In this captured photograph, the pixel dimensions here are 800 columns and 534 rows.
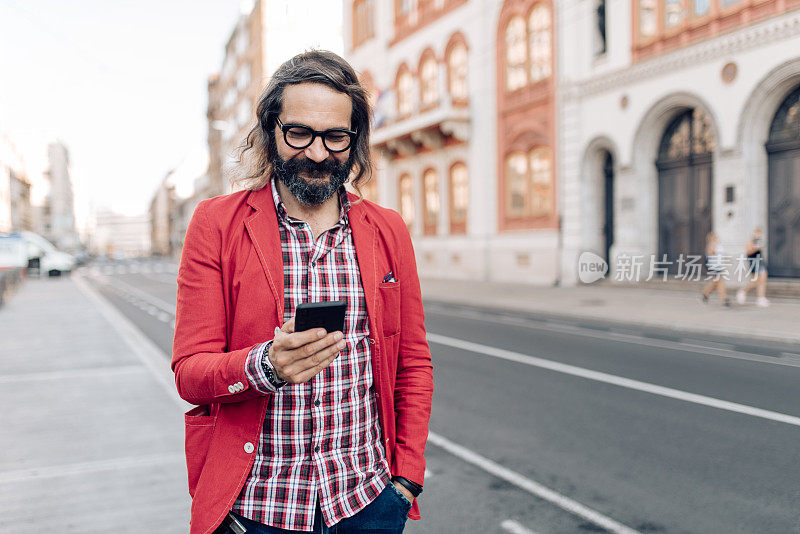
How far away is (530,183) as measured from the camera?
2258cm

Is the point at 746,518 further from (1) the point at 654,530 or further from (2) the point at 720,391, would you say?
(2) the point at 720,391

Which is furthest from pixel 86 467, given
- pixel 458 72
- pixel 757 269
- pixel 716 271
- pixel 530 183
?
pixel 458 72

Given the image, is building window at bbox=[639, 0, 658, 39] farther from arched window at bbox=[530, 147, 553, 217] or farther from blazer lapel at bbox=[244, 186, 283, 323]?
blazer lapel at bbox=[244, 186, 283, 323]

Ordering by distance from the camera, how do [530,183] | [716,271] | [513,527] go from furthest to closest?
[530,183]
[716,271]
[513,527]

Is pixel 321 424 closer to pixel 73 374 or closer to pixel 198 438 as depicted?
pixel 198 438

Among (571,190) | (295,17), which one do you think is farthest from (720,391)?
(295,17)

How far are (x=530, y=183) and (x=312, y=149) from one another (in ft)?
70.3

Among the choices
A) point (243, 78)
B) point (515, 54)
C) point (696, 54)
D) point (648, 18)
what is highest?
point (243, 78)

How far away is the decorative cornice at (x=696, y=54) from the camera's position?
14.5 m

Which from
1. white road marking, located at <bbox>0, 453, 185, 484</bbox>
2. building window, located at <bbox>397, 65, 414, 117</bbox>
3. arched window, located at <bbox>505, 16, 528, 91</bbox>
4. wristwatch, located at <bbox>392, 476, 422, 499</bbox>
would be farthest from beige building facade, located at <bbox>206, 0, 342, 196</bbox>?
wristwatch, located at <bbox>392, 476, 422, 499</bbox>

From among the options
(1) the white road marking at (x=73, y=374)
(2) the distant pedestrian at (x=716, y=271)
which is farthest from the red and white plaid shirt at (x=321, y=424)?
(2) the distant pedestrian at (x=716, y=271)

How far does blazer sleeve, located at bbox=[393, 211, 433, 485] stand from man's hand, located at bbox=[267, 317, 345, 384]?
0.54 m

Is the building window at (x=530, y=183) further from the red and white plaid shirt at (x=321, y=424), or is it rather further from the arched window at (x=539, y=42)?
the red and white plaid shirt at (x=321, y=424)

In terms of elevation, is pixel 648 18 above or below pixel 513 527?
above
